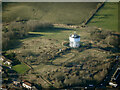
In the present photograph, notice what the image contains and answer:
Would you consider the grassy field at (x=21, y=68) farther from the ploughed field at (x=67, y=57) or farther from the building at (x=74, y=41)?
the building at (x=74, y=41)

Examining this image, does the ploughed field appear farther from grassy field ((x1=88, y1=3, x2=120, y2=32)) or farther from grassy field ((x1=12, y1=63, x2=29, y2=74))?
grassy field ((x1=88, y1=3, x2=120, y2=32))

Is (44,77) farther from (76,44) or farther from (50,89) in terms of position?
(76,44)

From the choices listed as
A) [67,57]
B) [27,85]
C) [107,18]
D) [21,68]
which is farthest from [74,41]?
[107,18]

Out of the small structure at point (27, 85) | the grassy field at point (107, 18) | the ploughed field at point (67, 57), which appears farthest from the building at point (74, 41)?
the small structure at point (27, 85)

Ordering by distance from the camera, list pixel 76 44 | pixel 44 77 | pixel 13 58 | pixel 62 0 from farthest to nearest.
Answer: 1. pixel 62 0
2. pixel 76 44
3. pixel 13 58
4. pixel 44 77

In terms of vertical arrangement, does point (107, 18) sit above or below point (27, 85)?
above

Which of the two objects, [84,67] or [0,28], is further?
[0,28]

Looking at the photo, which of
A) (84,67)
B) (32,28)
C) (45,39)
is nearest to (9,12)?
(32,28)

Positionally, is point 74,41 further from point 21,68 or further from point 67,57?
point 21,68
